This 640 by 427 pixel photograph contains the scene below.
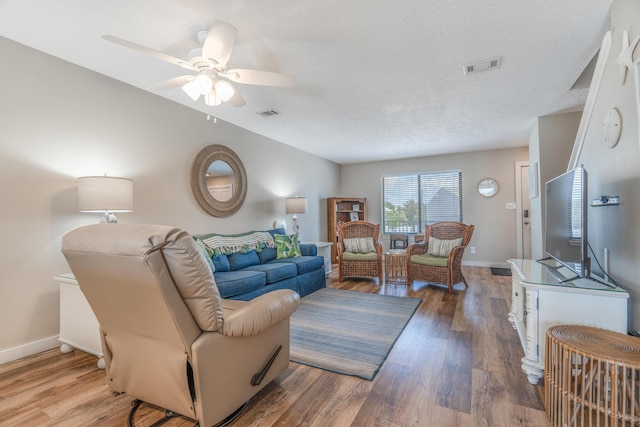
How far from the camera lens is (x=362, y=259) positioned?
464 cm

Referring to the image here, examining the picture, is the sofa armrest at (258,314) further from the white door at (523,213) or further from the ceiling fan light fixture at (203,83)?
the white door at (523,213)

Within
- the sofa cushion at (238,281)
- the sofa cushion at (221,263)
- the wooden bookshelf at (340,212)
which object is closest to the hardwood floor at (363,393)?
the sofa cushion at (238,281)

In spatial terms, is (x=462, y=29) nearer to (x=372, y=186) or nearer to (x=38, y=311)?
(x=38, y=311)

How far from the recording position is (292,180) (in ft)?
17.9

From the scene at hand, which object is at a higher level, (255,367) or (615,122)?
(615,122)

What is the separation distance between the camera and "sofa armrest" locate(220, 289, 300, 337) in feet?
4.63

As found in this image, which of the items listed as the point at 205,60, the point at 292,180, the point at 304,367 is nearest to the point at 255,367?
the point at 304,367

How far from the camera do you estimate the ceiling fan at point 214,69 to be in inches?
67.5

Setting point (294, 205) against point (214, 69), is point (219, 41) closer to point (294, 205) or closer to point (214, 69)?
point (214, 69)

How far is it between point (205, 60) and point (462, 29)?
5.79 feet

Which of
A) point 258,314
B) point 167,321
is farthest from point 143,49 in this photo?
point 258,314

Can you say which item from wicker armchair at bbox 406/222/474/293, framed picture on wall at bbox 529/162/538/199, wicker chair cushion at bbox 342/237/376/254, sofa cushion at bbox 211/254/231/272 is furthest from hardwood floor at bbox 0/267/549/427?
framed picture on wall at bbox 529/162/538/199

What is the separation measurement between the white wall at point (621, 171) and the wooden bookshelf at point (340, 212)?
4.53 metres

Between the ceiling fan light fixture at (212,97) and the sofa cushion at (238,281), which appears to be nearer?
the ceiling fan light fixture at (212,97)
